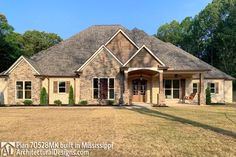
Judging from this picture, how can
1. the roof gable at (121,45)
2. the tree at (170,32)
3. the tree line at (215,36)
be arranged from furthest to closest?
the tree at (170,32), the tree line at (215,36), the roof gable at (121,45)

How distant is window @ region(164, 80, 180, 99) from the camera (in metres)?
32.0

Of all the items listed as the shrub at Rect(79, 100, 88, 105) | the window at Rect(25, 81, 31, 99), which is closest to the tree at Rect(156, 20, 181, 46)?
the shrub at Rect(79, 100, 88, 105)

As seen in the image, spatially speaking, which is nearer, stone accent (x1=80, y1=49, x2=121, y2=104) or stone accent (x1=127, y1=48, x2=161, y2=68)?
stone accent (x1=127, y1=48, x2=161, y2=68)

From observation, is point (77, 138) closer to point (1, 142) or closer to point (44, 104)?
point (1, 142)

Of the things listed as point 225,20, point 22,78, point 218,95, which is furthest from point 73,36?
point 225,20

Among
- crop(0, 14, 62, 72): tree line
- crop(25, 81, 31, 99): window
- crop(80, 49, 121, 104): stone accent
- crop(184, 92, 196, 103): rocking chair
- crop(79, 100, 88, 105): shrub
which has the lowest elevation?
crop(79, 100, 88, 105): shrub

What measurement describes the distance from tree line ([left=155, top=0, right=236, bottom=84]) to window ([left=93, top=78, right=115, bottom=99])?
32.6 m

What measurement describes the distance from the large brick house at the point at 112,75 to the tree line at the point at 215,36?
24169mm

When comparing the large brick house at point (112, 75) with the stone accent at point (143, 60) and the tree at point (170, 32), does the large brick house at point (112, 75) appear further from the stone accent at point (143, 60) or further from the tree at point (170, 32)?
the tree at point (170, 32)

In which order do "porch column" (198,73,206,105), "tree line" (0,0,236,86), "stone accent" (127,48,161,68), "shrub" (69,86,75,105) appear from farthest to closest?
1. "tree line" (0,0,236,86)
2. "shrub" (69,86,75,105)
3. "porch column" (198,73,206,105)
4. "stone accent" (127,48,161,68)

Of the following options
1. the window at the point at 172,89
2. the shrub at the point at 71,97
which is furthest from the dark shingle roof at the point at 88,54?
the window at the point at 172,89

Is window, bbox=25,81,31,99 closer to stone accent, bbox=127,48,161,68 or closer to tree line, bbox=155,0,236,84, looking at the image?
stone accent, bbox=127,48,161,68

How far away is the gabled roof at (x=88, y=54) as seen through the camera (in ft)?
101

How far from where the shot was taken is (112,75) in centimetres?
2911
